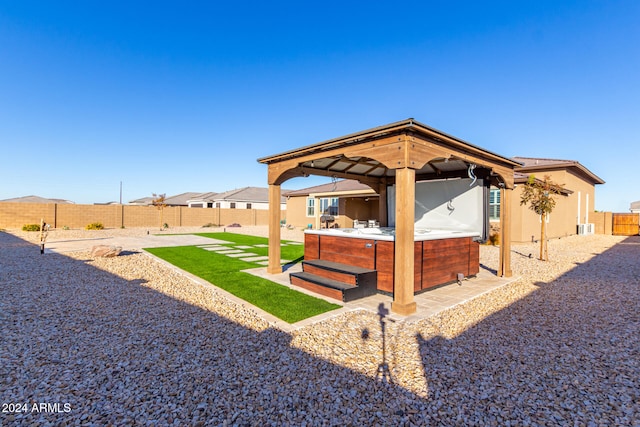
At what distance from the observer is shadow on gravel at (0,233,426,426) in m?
2.03

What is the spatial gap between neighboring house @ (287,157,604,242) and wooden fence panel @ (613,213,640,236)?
1360 mm

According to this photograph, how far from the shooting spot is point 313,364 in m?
2.73

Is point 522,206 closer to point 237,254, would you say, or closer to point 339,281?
point 339,281

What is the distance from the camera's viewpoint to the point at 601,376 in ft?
8.33

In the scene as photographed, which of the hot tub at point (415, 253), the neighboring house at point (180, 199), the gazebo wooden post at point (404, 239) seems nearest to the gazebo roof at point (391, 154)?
the gazebo wooden post at point (404, 239)

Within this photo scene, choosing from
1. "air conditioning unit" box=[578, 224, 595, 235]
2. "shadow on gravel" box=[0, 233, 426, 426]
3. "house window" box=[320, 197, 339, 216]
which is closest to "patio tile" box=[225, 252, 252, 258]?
"shadow on gravel" box=[0, 233, 426, 426]

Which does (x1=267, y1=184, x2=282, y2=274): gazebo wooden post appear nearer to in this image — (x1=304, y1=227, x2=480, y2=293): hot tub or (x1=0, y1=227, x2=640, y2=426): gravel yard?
(x1=304, y1=227, x2=480, y2=293): hot tub

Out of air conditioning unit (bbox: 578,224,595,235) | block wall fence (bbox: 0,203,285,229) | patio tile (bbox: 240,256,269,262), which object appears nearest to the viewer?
patio tile (bbox: 240,256,269,262)

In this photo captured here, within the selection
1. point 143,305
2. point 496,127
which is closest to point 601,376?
point 143,305

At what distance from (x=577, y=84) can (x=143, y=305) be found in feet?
45.3

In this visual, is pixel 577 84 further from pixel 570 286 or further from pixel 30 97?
pixel 30 97

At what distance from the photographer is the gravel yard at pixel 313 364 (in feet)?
6.77

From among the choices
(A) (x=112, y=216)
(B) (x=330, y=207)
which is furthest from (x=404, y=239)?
(A) (x=112, y=216)

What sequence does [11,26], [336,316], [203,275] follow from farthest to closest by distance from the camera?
1. [11,26]
2. [203,275]
3. [336,316]
